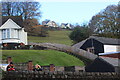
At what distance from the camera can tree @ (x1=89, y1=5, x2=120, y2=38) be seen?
75481mm

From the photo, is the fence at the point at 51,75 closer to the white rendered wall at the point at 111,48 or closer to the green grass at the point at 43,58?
the green grass at the point at 43,58

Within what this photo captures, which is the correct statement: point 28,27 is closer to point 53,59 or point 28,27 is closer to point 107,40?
point 107,40

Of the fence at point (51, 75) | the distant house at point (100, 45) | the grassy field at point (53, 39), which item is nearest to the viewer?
the fence at point (51, 75)

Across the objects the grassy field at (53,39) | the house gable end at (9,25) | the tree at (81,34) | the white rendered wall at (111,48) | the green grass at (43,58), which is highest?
the house gable end at (9,25)

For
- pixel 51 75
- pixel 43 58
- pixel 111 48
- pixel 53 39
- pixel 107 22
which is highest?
pixel 107 22

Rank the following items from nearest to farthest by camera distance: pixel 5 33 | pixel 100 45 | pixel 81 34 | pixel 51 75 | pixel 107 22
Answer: pixel 51 75 < pixel 100 45 < pixel 5 33 < pixel 81 34 < pixel 107 22

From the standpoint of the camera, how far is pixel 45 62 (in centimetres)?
4106

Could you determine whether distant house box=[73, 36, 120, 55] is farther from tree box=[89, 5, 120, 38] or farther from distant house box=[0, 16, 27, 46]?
tree box=[89, 5, 120, 38]

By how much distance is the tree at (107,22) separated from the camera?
248 feet

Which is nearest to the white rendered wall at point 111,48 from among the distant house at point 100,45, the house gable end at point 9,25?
the distant house at point 100,45

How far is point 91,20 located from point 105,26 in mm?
7544

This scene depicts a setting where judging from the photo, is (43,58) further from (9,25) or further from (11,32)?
(9,25)

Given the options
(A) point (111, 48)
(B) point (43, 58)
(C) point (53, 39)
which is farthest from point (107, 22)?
(B) point (43, 58)

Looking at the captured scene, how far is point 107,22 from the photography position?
249ft
